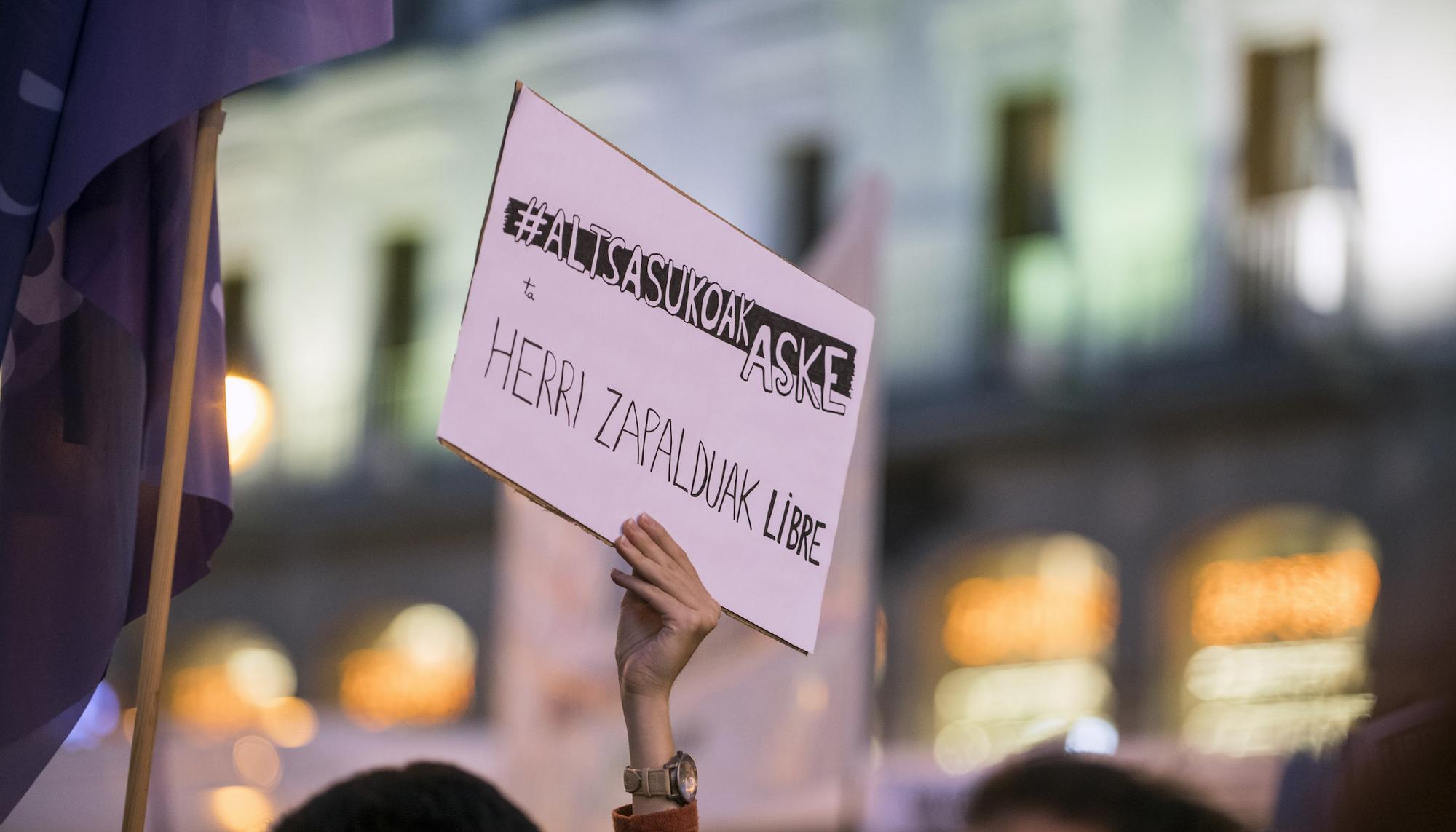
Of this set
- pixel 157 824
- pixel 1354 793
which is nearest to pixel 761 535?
pixel 1354 793

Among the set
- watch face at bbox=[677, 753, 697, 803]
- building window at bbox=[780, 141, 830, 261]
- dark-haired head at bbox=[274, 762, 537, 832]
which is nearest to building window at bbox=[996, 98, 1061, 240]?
building window at bbox=[780, 141, 830, 261]

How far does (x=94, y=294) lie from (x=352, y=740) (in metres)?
4.59

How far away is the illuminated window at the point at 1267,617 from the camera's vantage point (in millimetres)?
10727

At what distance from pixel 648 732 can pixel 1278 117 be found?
1110 centimetres

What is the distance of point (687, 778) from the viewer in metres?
1.93

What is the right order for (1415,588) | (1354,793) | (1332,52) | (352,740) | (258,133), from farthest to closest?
(258,133), (1332,52), (352,740), (1354,793), (1415,588)

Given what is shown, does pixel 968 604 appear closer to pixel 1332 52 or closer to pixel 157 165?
pixel 1332 52

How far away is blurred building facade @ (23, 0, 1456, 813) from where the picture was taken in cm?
1122

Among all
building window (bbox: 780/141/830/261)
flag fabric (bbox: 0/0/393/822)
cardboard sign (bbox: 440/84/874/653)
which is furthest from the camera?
building window (bbox: 780/141/830/261)

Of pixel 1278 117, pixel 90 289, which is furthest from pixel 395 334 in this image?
pixel 90 289

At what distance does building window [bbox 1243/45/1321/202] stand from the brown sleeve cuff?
10.8 metres

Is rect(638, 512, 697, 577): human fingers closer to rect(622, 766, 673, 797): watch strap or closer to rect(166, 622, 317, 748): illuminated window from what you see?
rect(622, 766, 673, 797): watch strap

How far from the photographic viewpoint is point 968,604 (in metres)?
12.8

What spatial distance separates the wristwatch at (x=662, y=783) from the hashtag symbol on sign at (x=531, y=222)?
600mm
